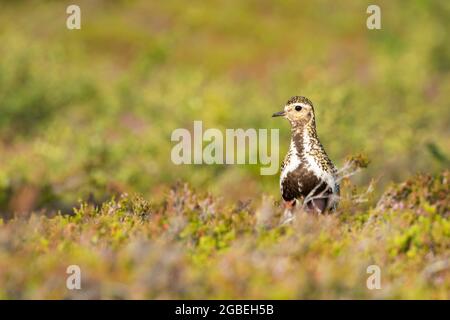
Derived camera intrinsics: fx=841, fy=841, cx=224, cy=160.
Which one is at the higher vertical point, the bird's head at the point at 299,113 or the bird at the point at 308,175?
the bird's head at the point at 299,113

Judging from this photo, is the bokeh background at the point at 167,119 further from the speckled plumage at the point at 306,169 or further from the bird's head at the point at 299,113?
the bird's head at the point at 299,113

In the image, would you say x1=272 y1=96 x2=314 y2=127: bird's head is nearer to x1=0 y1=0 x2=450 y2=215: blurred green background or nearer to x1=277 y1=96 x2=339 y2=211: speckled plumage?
x1=277 y1=96 x2=339 y2=211: speckled plumage

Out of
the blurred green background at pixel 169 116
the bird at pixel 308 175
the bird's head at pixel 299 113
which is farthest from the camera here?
the blurred green background at pixel 169 116

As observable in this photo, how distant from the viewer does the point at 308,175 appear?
10.6 m

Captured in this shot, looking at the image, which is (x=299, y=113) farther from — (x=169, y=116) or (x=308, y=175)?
(x=169, y=116)

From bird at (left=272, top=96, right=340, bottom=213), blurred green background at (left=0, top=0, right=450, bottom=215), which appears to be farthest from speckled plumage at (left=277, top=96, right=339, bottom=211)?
blurred green background at (left=0, top=0, right=450, bottom=215)

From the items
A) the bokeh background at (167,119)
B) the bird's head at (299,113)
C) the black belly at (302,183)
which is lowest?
the black belly at (302,183)

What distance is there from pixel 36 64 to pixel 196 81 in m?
7.69

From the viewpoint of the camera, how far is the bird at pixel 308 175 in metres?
10.6

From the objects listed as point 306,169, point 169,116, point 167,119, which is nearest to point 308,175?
point 306,169

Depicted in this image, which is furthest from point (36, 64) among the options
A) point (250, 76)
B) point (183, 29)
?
point (183, 29)

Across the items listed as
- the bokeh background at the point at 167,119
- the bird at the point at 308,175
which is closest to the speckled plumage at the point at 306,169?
the bird at the point at 308,175

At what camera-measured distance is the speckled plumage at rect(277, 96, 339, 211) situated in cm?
1059
